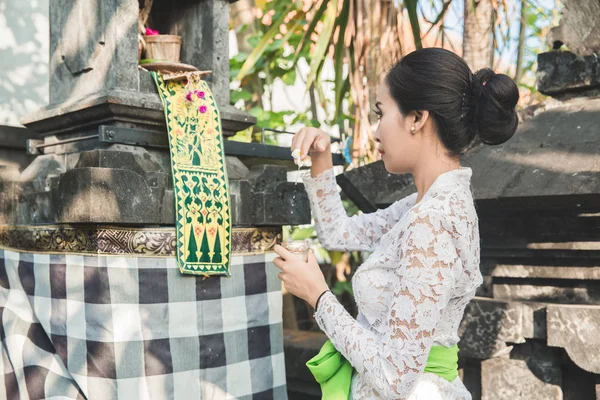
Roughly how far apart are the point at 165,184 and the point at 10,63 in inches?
55.0

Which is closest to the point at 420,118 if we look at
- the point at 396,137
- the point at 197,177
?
the point at 396,137

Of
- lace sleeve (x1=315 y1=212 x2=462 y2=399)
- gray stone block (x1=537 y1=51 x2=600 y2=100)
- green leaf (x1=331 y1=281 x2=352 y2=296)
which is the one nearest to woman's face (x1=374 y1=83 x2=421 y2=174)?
lace sleeve (x1=315 y1=212 x2=462 y2=399)

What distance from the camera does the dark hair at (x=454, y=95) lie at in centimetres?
163

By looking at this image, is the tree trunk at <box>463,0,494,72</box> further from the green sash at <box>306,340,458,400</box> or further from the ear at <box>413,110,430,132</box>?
the green sash at <box>306,340,458,400</box>

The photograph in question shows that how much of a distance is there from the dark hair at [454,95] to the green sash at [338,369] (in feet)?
1.66

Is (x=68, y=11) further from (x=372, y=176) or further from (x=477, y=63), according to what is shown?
(x=477, y=63)

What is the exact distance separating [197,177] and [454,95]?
967mm

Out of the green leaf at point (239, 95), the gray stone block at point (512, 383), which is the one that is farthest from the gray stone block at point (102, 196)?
the green leaf at point (239, 95)

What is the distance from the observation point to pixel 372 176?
2768 mm

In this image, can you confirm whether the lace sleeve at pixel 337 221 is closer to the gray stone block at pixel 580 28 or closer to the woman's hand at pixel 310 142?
the woman's hand at pixel 310 142

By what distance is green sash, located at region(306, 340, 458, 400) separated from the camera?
164 cm

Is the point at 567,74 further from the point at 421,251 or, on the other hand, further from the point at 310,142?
the point at 421,251

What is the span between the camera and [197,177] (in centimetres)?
226

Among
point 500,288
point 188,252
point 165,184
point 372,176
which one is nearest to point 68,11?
point 165,184
